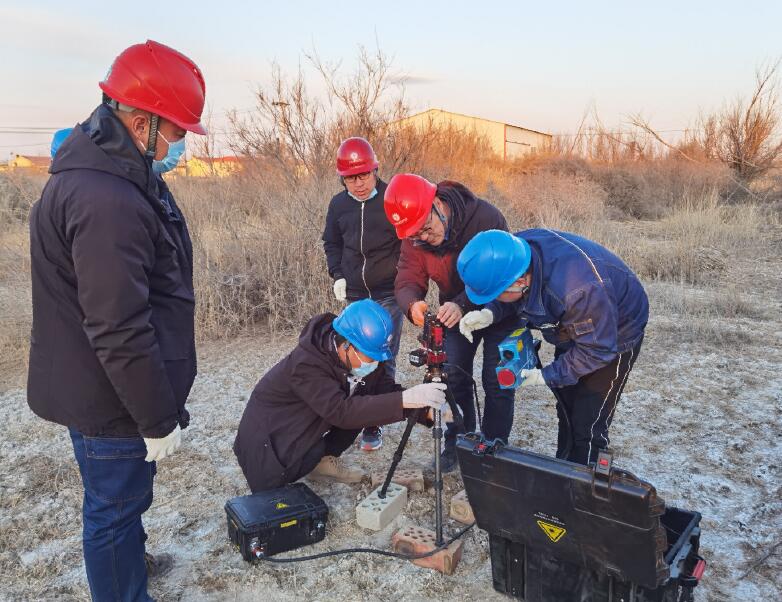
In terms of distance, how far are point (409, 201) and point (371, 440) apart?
1.84 metres

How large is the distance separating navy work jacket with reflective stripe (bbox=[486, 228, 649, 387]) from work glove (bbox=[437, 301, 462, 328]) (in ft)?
1.57

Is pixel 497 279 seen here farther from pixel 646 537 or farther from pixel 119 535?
pixel 119 535

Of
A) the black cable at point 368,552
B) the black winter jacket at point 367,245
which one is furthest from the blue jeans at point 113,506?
the black winter jacket at point 367,245

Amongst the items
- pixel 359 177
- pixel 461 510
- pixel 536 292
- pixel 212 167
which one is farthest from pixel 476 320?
pixel 212 167

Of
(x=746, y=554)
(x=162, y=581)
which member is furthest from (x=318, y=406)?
(x=746, y=554)

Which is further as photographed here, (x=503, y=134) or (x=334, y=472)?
(x=503, y=134)

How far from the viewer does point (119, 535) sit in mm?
2025

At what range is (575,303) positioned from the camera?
2.34m

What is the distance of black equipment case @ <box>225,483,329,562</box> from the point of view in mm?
2656

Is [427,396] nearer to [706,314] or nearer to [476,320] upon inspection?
[476,320]

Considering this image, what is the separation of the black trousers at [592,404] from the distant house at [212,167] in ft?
21.3

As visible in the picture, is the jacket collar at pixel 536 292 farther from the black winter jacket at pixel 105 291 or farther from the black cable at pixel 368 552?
the black winter jacket at pixel 105 291

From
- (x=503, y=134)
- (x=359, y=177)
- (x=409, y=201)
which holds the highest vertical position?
(x=503, y=134)

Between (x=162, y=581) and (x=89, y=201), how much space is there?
195cm
